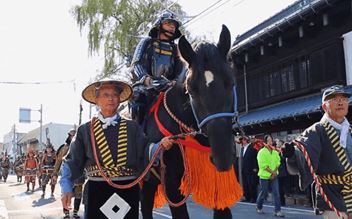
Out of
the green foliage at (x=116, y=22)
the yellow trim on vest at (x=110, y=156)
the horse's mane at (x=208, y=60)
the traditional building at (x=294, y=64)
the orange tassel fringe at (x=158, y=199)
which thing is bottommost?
the orange tassel fringe at (x=158, y=199)

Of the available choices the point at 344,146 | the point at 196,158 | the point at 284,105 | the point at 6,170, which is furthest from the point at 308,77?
the point at 6,170

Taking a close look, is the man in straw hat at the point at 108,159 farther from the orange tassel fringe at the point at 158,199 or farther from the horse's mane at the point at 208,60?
the orange tassel fringe at the point at 158,199

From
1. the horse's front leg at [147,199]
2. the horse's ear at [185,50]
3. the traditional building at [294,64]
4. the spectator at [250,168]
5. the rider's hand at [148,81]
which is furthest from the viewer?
the spectator at [250,168]

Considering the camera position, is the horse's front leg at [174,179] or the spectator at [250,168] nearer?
the horse's front leg at [174,179]

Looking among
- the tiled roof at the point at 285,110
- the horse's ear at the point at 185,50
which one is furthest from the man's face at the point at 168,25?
the tiled roof at the point at 285,110

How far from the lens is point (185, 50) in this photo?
3510 millimetres

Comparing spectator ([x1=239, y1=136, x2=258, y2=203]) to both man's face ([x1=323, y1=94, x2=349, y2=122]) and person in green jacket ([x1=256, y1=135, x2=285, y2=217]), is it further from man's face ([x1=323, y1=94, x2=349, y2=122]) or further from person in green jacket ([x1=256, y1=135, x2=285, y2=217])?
man's face ([x1=323, y1=94, x2=349, y2=122])

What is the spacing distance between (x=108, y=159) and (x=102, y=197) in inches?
15.4

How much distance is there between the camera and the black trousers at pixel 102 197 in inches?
144

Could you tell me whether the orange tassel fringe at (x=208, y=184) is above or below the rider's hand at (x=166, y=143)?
below

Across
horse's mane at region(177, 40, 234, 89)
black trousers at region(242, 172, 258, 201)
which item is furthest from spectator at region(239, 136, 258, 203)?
horse's mane at region(177, 40, 234, 89)

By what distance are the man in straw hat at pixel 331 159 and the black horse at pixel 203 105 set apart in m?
1.06

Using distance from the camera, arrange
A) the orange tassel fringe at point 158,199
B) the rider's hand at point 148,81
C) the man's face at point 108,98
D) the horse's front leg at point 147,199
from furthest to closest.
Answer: the orange tassel fringe at point 158,199
the horse's front leg at point 147,199
the rider's hand at point 148,81
the man's face at point 108,98

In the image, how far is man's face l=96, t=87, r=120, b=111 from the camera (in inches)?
152
